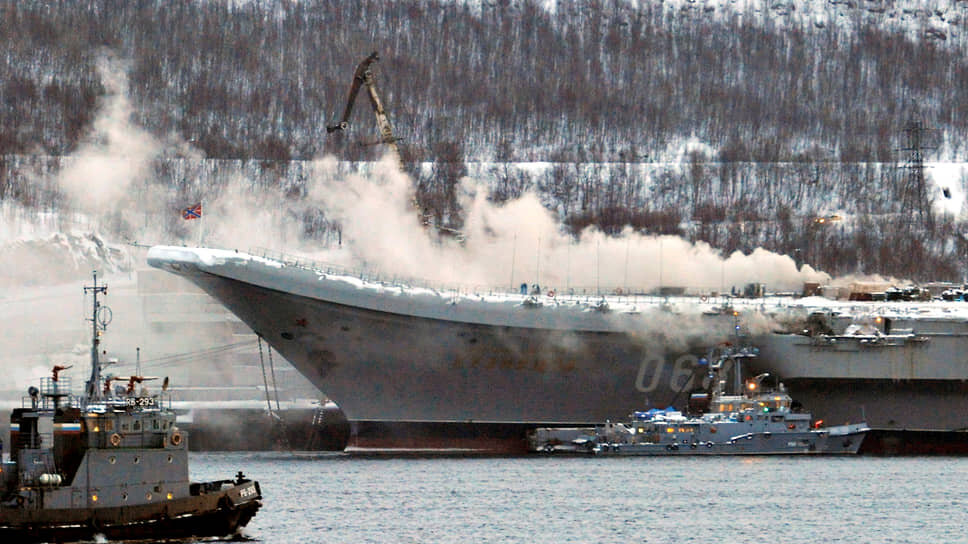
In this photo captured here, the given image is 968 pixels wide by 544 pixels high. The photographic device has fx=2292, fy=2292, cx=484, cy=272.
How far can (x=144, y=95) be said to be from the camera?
337 feet

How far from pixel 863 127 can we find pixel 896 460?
49.5 m

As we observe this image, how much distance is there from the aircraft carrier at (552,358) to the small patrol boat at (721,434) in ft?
6.41

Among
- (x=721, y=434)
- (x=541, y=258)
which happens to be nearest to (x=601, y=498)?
(x=721, y=434)

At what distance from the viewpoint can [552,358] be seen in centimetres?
6800

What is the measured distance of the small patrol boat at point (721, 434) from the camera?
65812 mm

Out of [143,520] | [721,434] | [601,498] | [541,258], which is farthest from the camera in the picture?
[541,258]

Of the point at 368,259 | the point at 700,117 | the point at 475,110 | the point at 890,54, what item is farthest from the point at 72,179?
the point at 890,54

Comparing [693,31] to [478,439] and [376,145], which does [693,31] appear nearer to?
[376,145]

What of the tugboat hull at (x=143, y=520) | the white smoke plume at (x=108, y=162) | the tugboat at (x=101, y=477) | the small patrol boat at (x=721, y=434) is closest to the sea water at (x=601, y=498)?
the small patrol boat at (x=721, y=434)

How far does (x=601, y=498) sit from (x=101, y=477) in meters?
15.3

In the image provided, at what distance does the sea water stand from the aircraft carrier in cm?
289

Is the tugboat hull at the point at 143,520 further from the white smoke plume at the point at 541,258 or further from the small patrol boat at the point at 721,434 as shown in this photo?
the white smoke plume at the point at 541,258

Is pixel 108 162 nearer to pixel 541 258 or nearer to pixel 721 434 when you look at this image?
pixel 541 258

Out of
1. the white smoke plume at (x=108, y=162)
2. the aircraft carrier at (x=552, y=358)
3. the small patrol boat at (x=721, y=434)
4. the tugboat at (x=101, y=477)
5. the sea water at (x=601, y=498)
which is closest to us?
the tugboat at (x=101, y=477)
